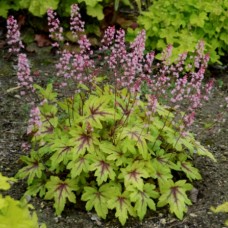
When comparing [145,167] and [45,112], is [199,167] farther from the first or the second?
[45,112]

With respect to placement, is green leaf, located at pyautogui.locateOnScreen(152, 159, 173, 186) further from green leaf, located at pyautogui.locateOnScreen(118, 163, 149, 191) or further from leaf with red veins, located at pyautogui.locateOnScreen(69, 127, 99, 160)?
leaf with red veins, located at pyautogui.locateOnScreen(69, 127, 99, 160)

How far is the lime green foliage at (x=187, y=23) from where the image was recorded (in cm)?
548

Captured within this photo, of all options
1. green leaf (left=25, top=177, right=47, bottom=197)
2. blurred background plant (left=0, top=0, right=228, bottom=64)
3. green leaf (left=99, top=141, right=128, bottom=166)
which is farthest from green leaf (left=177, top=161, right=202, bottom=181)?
blurred background plant (left=0, top=0, right=228, bottom=64)

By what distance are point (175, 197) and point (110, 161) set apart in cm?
52

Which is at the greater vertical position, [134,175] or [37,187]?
[134,175]

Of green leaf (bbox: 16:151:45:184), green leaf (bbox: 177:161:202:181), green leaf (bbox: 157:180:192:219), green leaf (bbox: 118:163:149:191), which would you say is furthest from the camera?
green leaf (bbox: 177:161:202:181)

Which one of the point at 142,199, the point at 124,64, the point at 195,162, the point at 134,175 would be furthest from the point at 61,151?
the point at 195,162

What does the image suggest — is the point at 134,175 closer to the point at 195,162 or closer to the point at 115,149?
the point at 115,149

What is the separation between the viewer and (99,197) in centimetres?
357

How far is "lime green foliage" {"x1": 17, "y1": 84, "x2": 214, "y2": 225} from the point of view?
3504mm

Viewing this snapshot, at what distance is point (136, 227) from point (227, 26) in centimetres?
290

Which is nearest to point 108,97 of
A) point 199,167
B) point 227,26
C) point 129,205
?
point 129,205

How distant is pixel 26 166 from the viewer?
386 cm

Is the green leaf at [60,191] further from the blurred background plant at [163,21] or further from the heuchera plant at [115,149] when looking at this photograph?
the blurred background plant at [163,21]
